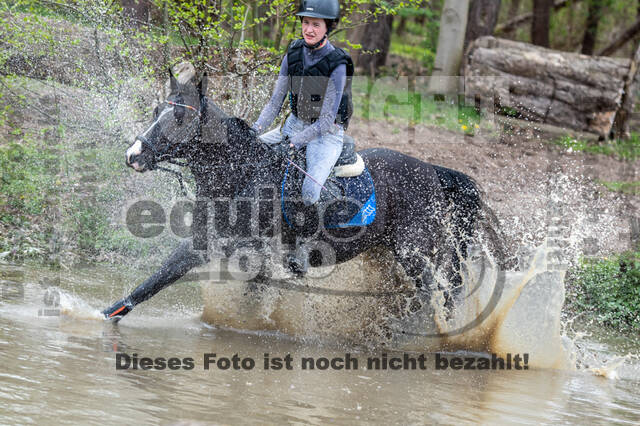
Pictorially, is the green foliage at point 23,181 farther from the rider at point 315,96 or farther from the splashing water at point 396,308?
the rider at point 315,96

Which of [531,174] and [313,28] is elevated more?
[313,28]

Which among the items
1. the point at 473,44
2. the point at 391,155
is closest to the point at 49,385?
the point at 391,155

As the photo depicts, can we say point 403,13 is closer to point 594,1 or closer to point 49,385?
point 594,1

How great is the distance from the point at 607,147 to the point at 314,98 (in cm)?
1100

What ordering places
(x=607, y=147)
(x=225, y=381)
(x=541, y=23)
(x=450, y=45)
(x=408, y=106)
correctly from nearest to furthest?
(x=225, y=381)
(x=607, y=147)
(x=408, y=106)
(x=450, y=45)
(x=541, y=23)

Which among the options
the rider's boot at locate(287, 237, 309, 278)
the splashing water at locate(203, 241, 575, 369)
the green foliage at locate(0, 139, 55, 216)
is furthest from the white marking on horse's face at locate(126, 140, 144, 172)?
the green foliage at locate(0, 139, 55, 216)

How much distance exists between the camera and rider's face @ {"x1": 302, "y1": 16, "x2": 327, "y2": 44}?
240 inches

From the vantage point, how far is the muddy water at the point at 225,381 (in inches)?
177

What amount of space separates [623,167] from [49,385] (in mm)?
12798

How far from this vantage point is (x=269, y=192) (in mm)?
6391

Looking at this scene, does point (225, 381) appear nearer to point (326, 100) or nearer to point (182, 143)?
point (182, 143)

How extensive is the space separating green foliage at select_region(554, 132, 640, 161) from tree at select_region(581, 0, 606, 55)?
8.35 meters

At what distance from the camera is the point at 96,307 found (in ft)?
23.3

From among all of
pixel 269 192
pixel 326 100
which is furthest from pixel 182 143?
pixel 326 100
